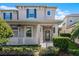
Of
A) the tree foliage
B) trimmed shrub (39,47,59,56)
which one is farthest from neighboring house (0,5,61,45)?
the tree foliage

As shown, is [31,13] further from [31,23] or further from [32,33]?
[32,33]

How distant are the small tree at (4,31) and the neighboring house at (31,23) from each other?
1.42ft

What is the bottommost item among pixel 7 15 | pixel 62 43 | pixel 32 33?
pixel 62 43

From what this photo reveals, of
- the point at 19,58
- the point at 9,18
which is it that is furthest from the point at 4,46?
the point at 9,18

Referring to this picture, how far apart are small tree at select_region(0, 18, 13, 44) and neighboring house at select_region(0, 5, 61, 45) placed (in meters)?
0.43

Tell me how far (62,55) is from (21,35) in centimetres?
248

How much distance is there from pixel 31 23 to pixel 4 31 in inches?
100

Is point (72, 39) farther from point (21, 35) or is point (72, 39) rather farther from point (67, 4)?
point (21, 35)

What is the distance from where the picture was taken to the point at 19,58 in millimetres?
12141

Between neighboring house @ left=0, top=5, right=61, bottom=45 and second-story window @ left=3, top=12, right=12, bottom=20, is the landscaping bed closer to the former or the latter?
neighboring house @ left=0, top=5, right=61, bottom=45

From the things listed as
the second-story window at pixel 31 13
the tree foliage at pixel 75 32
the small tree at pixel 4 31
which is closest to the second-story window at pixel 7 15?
the second-story window at pixel 31 13

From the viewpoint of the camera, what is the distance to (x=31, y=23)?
48.6 feet

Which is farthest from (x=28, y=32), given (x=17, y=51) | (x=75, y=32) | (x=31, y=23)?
(x=75, y=32)

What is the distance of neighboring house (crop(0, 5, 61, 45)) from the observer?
43.5ft
